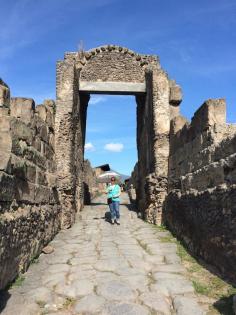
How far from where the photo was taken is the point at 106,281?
5266 millimetres

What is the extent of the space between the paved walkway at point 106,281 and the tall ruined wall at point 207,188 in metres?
0.55

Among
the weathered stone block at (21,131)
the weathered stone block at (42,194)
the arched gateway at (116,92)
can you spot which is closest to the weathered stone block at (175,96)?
the arched gateway at (116,92)

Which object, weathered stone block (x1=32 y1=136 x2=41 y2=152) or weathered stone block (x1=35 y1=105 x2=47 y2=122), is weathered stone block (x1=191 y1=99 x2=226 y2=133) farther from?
weathered stone block (x1=35 y1=105 x2=47 y2=122)

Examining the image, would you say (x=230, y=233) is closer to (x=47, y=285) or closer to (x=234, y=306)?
(x=234, y=306)

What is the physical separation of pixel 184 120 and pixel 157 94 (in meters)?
1.56

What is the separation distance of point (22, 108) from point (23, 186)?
1.43 meters

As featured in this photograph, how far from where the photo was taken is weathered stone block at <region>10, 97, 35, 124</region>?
661 cm

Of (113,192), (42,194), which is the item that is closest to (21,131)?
(42,194)

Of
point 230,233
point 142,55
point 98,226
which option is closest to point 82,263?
point 230,233

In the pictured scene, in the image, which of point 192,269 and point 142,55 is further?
point 142,55

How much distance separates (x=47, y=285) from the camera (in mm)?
5148

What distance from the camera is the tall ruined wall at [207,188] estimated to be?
5.23 meters

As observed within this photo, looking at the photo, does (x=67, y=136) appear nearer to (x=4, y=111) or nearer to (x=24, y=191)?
(x=24, y=191)

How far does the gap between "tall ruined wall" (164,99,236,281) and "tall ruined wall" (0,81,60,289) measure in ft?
8.74
